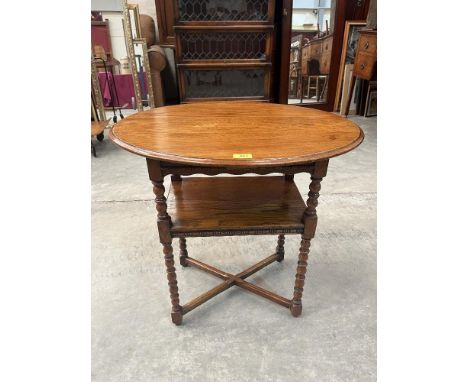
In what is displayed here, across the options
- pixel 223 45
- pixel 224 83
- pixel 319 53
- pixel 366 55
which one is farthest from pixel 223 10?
pixel 366 55

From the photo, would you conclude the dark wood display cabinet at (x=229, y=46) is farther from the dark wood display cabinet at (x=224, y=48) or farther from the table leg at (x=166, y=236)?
the table leg at (x=166, y=236)

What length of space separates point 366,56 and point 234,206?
3513mm

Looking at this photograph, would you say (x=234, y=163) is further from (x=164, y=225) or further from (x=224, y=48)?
(x=224, y=48)

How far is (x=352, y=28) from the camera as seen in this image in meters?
4.21

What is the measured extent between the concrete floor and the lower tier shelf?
550 mm

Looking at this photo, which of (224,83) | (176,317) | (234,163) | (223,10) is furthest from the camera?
(224,83)

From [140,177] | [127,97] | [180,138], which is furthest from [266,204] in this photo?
[127,97]

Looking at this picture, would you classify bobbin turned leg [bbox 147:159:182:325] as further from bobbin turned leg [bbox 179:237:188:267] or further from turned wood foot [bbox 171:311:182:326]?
bobbin turned leg [bbox 179:237:188:267]

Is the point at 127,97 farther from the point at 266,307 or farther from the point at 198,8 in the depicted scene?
the point at 266,307

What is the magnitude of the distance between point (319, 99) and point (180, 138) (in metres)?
3.97

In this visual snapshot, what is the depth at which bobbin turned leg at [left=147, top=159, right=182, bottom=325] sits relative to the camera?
1098 mm

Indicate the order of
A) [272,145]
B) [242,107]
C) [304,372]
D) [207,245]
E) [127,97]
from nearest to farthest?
[272,145] < [304,372] < [242,107] < [207,245] < [127,97]

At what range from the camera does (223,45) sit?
10.6 ft

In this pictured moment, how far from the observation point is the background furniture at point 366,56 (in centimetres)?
372
